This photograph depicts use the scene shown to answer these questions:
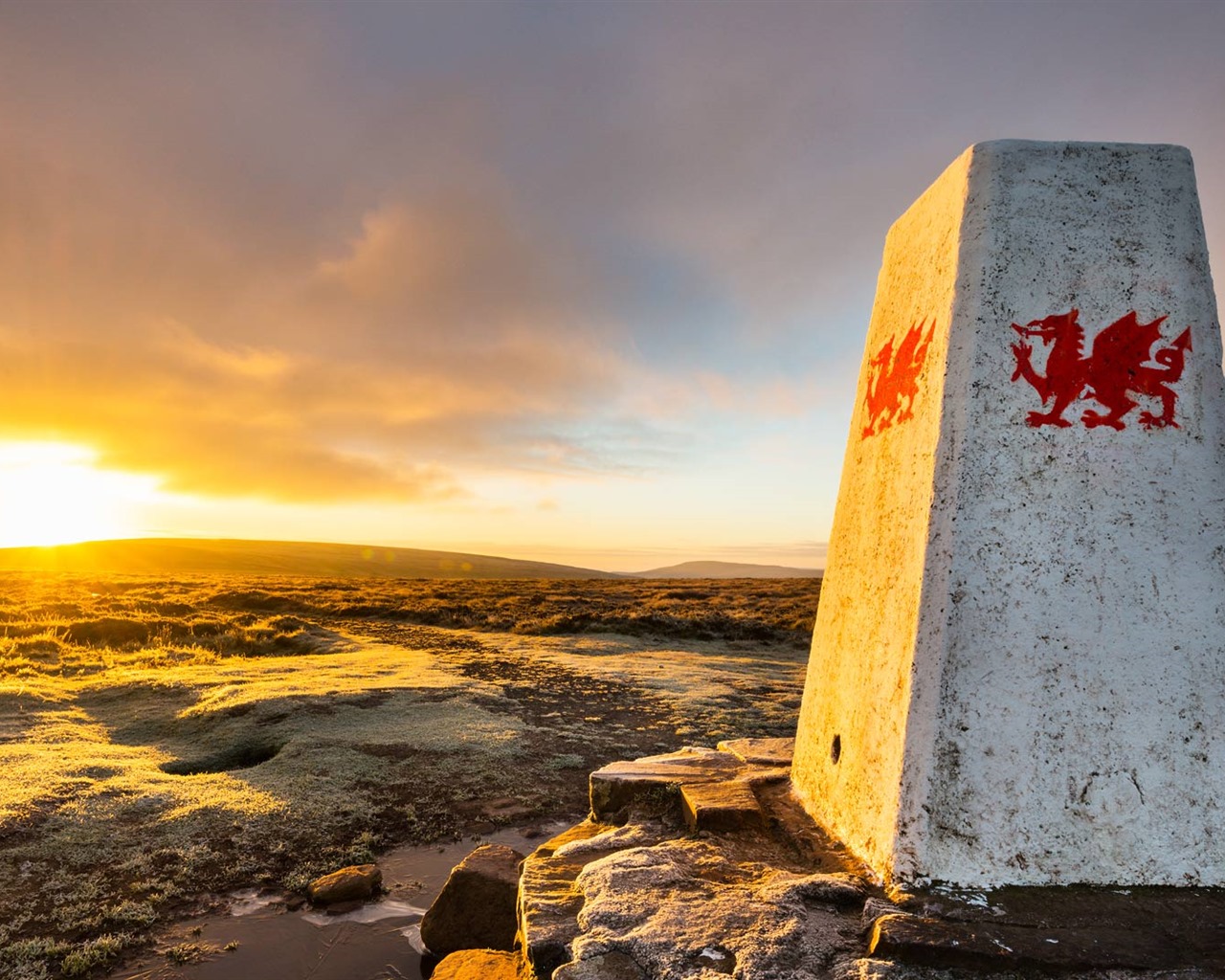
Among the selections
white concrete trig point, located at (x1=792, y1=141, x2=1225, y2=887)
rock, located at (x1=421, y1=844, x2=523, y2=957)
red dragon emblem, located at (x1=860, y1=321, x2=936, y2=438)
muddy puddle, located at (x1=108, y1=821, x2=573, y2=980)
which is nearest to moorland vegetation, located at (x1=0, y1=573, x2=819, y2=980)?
muddy puddle, located at (x1=108, y1=821, x2=573, y2=980)

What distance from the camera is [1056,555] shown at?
3195 mm

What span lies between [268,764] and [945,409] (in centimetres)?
823

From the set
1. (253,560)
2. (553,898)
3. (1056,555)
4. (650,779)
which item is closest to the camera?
(1056,555)

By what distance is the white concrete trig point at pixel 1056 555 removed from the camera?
3.06 meters

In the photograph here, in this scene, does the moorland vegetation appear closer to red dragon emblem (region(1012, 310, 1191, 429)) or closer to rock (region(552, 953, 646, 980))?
rock (region(552, 953, 646, 980))

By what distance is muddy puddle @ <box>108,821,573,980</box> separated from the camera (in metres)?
4.53

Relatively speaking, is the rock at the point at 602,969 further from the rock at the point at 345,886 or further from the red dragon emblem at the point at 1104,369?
the rock at the point at 345,886

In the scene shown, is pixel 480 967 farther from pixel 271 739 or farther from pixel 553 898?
pixel 271 739

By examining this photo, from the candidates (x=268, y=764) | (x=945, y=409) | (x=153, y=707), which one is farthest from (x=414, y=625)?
(x=945, y=409)

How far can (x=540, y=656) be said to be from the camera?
17188mm

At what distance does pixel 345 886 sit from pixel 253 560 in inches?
3502

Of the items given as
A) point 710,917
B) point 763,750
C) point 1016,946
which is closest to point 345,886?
point 763,750

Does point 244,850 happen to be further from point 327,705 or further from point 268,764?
point 327,705

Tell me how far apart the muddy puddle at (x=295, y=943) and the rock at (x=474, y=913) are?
210 mm
